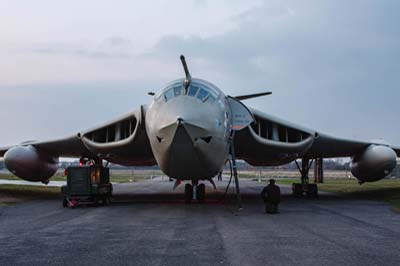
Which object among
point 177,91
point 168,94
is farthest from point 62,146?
point 177,91

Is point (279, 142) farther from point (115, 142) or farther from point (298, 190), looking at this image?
point (115, 142)

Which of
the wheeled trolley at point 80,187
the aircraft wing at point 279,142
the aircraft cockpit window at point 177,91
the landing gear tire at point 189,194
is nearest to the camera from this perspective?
the aircraft cockpit window at point 177,91

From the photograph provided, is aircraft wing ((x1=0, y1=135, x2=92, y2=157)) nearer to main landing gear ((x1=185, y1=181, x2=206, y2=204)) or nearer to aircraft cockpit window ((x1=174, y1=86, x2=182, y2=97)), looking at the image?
main landing gear ((x1=185, y1=181, x2=206, y2=204))

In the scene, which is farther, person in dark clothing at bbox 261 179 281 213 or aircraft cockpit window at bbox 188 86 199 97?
aircraft cockpit window at bbox 188 86 199 97

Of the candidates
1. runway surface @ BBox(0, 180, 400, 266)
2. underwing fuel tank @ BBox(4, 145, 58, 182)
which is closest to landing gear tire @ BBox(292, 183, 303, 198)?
runway surface @ BBox(0, 180, 400, 266)

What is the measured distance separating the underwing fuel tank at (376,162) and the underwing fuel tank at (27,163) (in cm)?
1397

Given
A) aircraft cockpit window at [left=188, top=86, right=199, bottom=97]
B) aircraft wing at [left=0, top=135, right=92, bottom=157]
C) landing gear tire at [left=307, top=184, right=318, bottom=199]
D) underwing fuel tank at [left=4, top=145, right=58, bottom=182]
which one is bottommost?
landing gear tire at [left=307, top=184, right=318, bottom=199]

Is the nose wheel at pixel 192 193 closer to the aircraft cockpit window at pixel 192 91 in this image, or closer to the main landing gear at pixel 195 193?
the main landing gear at pixel 195 193

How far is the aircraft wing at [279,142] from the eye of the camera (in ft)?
62.3

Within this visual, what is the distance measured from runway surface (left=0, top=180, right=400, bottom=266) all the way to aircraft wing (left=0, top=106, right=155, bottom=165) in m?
3.56

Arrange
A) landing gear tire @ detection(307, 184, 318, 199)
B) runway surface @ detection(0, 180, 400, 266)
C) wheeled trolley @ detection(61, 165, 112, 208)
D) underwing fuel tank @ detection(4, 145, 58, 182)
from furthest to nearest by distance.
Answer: landing gear tire @ detection(307, 184, 318, 199) → underwing fuel tank @ detection(4, 145, 58, 182) → wheeled trolley @ detection(61, 165, 112, 208) → runway surface @ detection(0, 180, 400, 266)

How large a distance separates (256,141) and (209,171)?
3200 millimetres

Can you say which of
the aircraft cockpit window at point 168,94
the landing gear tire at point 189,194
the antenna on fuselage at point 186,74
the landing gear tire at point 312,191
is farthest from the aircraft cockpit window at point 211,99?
the landing gear tire at point 312,191

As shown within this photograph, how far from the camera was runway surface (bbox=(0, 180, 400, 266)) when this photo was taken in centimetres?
752
